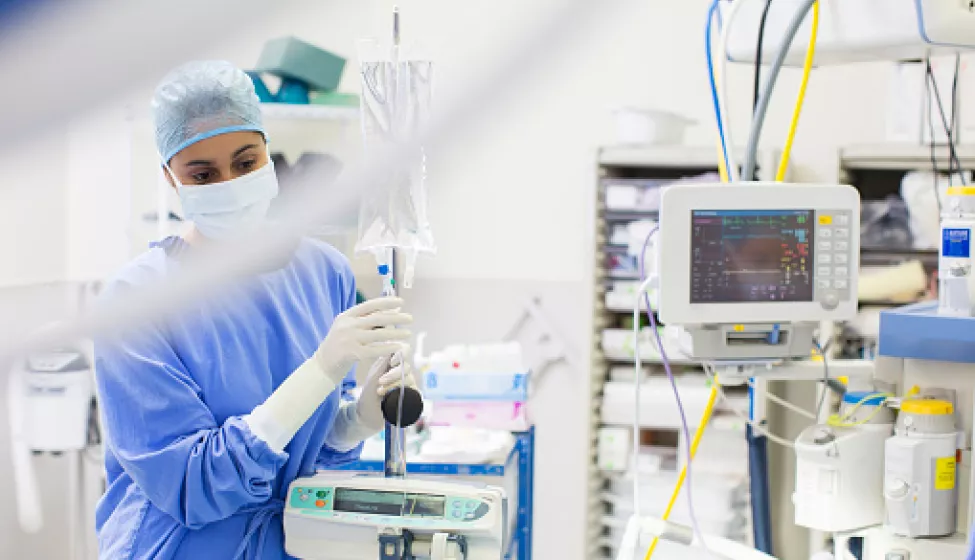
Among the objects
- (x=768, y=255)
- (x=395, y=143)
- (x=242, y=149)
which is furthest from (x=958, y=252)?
(x=395, y=143)

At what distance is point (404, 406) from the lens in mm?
1312

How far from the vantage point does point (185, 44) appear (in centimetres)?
24

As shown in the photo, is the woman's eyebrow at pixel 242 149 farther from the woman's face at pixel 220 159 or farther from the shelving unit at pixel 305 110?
the shelving unit at pixel 305 110

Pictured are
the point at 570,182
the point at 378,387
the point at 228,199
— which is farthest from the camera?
the point at 570,182

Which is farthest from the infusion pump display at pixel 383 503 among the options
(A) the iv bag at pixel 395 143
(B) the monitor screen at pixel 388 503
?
(A) the iv bag at pixel 395 143

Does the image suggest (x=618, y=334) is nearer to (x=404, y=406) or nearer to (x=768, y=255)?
(x=768, y=255)

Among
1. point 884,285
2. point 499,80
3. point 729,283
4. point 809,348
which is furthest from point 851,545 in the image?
point 499,80

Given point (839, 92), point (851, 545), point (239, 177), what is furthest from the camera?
point (839, 92)

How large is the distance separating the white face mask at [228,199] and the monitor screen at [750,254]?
2.53ft

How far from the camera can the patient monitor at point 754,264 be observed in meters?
1.73

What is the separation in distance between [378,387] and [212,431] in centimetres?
26

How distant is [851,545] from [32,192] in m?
1.93

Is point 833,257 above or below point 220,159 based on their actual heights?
below

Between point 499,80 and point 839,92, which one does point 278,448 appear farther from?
point 839,92
